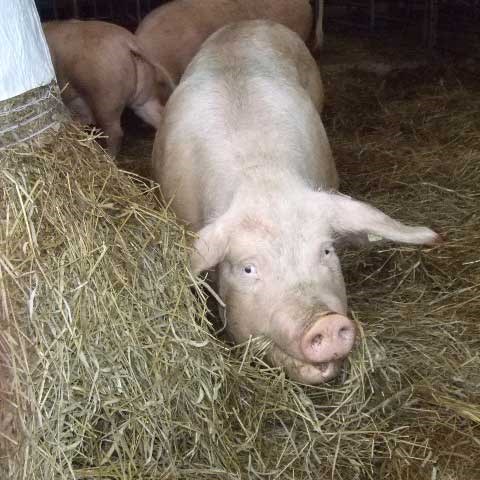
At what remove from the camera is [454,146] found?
5.61 metres

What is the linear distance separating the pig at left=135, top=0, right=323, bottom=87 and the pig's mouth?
4.26 m

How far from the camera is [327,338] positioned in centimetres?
259

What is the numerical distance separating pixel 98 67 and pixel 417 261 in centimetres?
297

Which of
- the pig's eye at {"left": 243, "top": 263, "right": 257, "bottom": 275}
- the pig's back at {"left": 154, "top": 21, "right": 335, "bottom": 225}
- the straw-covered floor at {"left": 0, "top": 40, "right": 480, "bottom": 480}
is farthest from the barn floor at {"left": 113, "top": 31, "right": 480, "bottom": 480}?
the pig's back at {"left": 154, "top": 21, "right": 335, "bottom": 225}

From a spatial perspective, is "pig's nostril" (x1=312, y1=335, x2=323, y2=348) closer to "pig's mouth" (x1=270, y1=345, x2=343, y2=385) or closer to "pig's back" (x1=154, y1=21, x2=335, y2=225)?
"pig's mouth" (x1=270, y1=345, x2=343, y2=385)

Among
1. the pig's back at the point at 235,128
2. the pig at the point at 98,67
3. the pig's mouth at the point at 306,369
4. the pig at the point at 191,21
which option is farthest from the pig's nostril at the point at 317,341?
the pig at the point at 191,21

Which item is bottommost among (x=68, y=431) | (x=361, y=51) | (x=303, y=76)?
(x=361, y=51)

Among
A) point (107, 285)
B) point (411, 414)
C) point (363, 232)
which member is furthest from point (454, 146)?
point (107, 285)

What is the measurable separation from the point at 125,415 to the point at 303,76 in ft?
8.68

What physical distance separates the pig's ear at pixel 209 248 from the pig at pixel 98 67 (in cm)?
308

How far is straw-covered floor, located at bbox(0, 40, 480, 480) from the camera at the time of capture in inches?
89.8

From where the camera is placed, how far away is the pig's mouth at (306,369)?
2771mm

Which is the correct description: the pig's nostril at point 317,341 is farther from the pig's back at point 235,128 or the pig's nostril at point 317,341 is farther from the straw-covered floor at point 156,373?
the pig's back at point 235,128

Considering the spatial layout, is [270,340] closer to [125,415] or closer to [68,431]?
[125,415]
